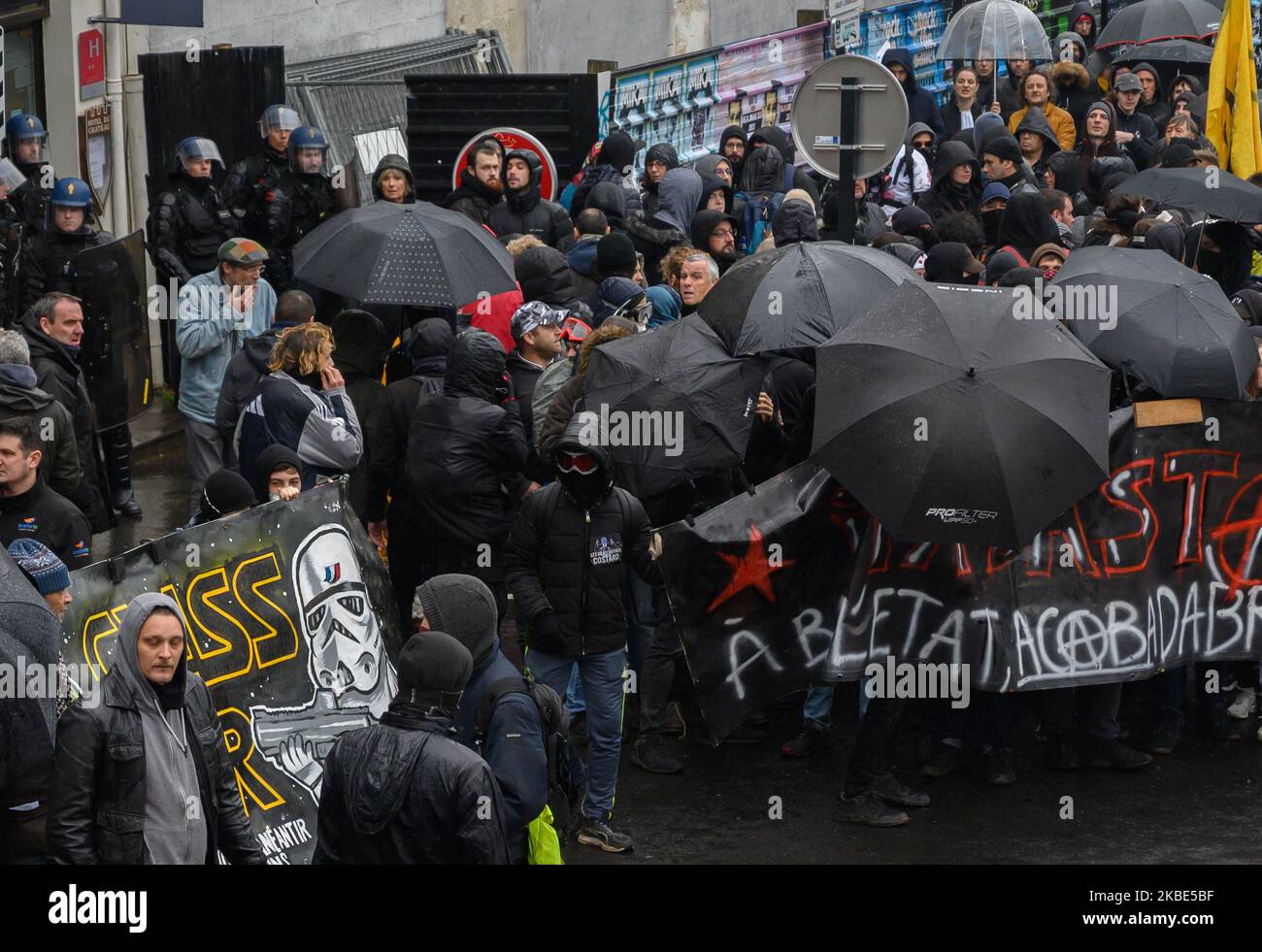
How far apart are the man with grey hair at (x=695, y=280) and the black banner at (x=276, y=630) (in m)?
2.83

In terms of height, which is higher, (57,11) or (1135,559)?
(57,11)

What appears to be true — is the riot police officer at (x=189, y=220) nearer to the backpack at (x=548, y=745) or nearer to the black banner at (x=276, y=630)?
the black banner at (x=276, y=630)

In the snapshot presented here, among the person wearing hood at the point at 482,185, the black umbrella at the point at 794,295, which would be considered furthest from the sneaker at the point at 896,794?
the person wearing hood at the point at 482,185

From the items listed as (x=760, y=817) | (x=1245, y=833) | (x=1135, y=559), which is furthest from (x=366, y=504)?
(x=1245, y=833)

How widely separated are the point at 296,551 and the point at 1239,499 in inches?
167

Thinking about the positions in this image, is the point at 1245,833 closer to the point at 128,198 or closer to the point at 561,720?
the point at 561,720

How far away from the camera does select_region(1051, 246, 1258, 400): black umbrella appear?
28.3 ft

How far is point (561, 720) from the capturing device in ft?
19.3

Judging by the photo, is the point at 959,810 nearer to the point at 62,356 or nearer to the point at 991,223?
the point at 62,356

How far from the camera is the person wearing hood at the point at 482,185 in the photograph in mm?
13188

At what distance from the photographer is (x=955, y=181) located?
1409 centimetres

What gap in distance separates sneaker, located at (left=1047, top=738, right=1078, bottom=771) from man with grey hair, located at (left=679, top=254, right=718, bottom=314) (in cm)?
299

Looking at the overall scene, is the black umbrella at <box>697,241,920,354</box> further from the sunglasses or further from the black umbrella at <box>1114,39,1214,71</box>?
the black umbrella at <box>1114,39,1214,71</box>

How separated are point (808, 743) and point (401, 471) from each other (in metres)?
2.30
